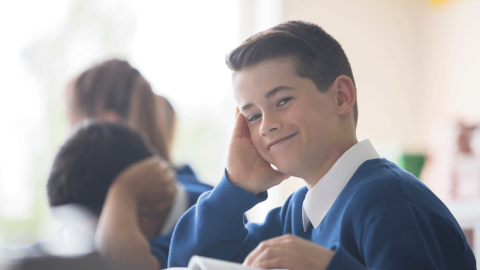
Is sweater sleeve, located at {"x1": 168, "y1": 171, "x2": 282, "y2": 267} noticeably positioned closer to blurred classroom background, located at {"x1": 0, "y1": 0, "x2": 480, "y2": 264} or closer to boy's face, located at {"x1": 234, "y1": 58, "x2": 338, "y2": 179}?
boy's face, located at {"x1": 234, "y1": 58, "x2": 338, "y2": 179}

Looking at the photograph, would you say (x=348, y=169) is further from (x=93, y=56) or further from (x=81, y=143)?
(x=93, y=56)

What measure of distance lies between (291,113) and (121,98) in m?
0.95

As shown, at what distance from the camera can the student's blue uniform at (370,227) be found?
572 mm

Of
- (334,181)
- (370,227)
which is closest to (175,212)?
(334,181)

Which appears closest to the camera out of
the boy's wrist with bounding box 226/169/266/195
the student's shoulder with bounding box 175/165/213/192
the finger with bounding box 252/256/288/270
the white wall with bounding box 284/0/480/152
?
the finger with bounding box 252/256/288/270

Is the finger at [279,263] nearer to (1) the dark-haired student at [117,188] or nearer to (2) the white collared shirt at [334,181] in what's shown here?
(2) the white collared shirt at [334,181]

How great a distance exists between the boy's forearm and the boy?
0.27 feet

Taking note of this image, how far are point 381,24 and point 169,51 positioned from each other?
1.67 metres

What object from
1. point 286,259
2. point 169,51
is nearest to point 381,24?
point 169,51

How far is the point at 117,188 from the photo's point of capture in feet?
3.35

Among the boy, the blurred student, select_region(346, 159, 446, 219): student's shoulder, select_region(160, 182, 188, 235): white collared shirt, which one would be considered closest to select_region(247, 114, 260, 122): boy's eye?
the boy

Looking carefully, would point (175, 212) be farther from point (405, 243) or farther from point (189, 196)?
point (405, 243)

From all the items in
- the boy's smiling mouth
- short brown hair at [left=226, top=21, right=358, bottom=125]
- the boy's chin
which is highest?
short brown hair at [left=226, top=21, right=358, bottom=125]

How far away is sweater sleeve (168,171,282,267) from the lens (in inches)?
33.4
